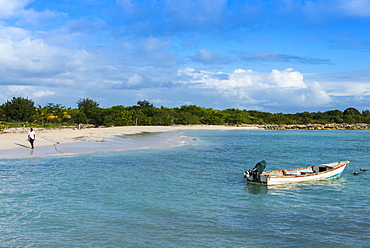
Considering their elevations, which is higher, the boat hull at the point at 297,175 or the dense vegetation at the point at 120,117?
the dense vegetation at the point at 120,117

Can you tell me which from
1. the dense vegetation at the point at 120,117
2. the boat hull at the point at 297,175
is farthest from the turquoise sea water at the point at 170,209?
the dense vegetation at the point at 120,117

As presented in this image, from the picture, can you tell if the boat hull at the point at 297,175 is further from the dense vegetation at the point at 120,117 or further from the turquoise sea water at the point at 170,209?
the dense vegetation at the point at 120,117

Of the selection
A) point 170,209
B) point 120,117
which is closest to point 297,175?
point 170,209

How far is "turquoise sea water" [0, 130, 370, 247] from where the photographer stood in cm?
845

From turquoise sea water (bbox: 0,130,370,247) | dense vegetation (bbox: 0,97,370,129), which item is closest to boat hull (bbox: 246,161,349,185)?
turquoise sea water (bbox: 0,130,370,247)

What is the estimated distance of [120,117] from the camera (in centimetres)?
7588

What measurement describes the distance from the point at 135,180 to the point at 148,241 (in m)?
7.96

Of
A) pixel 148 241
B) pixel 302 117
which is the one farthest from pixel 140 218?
pixel 302 117

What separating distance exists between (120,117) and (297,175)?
209 ft

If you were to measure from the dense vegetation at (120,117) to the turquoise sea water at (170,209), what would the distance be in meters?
39.2

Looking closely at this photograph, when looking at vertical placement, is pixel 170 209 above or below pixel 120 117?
below

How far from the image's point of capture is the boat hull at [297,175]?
49.6 feet

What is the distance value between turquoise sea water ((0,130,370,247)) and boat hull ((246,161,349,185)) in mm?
383

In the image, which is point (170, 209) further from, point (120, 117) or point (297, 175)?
point (120, 117)
